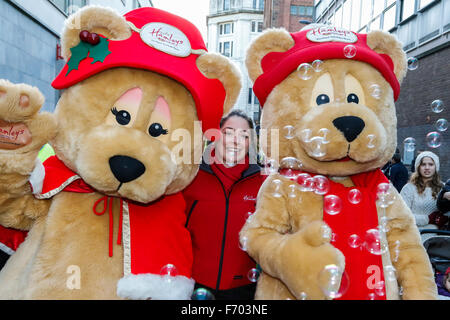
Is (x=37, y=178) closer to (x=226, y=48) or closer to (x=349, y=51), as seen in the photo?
(x=349, y=51)

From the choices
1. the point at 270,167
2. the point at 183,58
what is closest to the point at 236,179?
the point at 270,167

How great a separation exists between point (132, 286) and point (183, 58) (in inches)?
48.8

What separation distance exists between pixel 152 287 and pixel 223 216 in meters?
0.70

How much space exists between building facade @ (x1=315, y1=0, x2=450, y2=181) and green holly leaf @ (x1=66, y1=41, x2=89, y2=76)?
698 centimetres

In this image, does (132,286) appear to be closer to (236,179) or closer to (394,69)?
(236,179)

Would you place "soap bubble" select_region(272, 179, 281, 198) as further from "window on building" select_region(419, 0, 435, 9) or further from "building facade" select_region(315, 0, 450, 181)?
"window on building" select_region(419, 0, 435, 9)

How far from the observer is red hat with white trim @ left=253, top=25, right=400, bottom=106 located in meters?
2.03

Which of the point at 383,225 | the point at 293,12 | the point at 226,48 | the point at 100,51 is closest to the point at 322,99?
the point at 383,225

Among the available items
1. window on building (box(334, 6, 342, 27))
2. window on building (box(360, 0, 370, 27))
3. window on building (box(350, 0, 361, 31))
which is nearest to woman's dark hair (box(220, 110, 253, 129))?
window on building (box(350, 0, 361, 31))

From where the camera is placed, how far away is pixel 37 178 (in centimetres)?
184

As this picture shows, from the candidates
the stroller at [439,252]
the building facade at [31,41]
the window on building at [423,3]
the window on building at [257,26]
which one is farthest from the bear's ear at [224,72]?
the window on building at [257,26]

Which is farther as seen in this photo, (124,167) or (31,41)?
(31,41)

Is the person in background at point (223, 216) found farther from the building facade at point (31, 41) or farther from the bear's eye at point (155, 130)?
the building facade at point (31, 41)

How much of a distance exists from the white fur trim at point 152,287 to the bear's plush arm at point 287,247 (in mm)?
408
